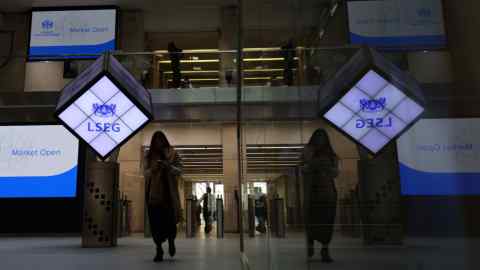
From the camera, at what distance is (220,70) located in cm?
1113

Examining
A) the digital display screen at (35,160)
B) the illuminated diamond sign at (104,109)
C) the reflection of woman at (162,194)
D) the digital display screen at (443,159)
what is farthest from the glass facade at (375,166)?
the digital display screen at (35,160)

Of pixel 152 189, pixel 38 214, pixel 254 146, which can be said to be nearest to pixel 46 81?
pixel 38 214

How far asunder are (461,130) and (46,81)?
52.3 feet

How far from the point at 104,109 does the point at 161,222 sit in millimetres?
2815

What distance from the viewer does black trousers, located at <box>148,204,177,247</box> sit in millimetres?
4480

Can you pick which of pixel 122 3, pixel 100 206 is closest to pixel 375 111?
pixel 100 206

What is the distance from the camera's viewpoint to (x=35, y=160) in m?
11.0

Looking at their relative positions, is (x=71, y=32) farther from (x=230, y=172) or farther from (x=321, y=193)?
(x=321, y=193)

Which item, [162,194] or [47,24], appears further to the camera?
[47,24]

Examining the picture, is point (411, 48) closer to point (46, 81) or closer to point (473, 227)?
point (473, 227)

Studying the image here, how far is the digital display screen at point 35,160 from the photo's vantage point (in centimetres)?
1092

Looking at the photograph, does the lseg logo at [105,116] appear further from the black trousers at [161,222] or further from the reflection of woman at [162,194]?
the black trousers at [161,222]

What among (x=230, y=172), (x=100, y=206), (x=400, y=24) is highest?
(x=230, y=172)

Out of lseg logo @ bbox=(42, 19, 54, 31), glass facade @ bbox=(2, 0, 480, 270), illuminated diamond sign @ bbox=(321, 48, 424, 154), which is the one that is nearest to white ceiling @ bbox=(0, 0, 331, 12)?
lseg logo @ bbox=(42, 19, 54, 31)
